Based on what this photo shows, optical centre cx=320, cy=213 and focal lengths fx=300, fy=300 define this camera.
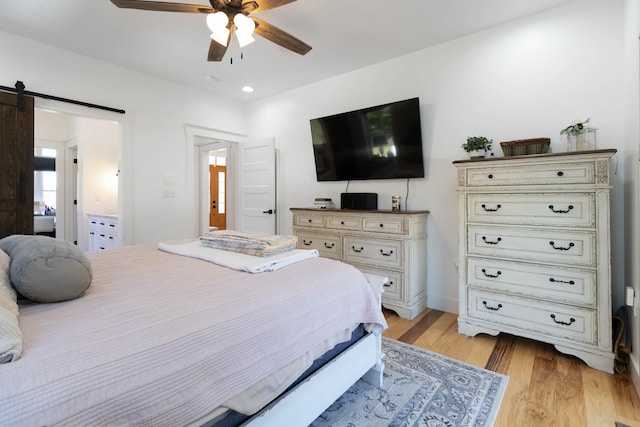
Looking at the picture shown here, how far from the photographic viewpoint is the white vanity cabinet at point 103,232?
3790 mm

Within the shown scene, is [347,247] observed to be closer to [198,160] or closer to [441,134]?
[441,134]

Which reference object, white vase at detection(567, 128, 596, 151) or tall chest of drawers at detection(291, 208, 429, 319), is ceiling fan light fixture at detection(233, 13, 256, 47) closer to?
tall chest of drawers at detection(291, 208, 429, 319)

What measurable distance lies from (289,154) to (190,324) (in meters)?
3.61

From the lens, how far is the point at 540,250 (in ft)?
7.02

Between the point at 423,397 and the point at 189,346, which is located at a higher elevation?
the point at 189,346

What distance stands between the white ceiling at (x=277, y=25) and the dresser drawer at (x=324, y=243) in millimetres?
1969

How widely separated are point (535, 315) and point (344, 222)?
71.3 inches

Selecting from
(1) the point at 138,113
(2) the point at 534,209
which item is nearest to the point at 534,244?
(2) the point at 534,209

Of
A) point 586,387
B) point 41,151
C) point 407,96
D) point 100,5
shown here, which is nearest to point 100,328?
point 586,387

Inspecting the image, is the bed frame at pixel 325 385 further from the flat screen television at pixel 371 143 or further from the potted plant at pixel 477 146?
the flat screen television at pixel 371 143

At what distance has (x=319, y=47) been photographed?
307cm

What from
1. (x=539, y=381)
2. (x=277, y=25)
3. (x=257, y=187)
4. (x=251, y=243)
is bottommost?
(x=539, y=381)

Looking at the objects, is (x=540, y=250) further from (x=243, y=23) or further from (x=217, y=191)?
(x=217, y=191)

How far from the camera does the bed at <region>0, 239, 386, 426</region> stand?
2.18 ft
